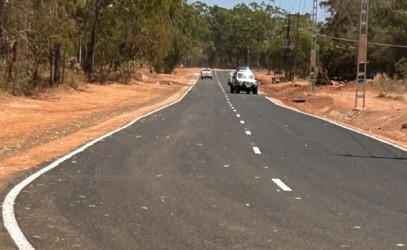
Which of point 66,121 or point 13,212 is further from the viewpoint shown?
point 66,121

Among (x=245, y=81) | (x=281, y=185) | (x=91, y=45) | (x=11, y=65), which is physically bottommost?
(x=281, y=185)

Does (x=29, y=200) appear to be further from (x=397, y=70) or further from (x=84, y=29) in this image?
(x=397, y=70)

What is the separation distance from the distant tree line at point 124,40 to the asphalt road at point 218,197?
19.8 m

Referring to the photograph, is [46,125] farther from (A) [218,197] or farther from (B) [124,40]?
(B) [124,40]

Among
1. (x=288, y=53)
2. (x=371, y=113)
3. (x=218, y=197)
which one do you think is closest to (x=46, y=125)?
(x=218, y=197)

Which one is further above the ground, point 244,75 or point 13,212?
point 244,75

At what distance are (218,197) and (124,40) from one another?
60.0 meters

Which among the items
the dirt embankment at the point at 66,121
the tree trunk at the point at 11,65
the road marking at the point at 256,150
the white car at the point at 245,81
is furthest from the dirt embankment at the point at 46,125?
the white car at the point at 245,81

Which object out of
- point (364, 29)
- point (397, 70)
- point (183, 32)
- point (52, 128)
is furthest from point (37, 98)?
point (183, 32)

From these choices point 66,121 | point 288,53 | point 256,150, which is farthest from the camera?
point 288,53

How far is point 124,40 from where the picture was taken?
227ft

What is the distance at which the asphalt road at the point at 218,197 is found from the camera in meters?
7.82

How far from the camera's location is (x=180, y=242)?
7.55m

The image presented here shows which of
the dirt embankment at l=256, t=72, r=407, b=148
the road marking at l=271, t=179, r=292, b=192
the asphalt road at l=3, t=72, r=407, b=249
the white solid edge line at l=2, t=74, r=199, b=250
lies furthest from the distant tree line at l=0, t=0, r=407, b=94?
the road marking at l=271, t=179, r=292, b=192
